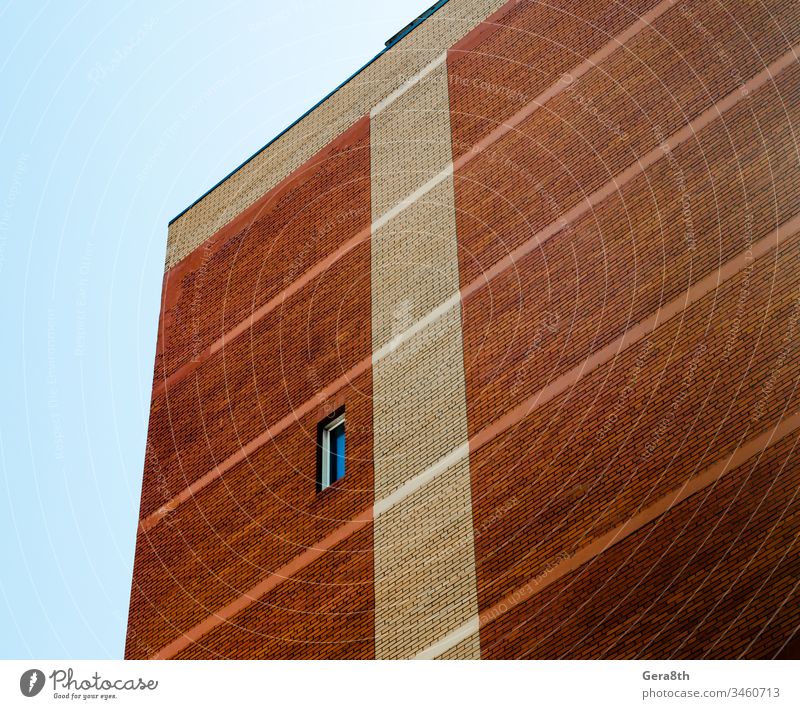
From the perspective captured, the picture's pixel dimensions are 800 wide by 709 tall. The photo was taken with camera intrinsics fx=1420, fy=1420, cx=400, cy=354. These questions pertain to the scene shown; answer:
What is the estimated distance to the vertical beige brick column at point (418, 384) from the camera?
16391 mm

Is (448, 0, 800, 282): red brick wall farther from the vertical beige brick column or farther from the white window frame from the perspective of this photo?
the white window frame

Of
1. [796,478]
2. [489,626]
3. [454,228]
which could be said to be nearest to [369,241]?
[454,228]

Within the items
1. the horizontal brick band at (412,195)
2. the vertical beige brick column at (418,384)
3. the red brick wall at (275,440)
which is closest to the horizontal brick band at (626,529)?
the vertical beige brick column at (418,384)

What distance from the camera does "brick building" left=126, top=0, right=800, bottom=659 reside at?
14.6 m

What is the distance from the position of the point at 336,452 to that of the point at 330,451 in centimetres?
10

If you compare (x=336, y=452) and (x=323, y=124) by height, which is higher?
(x=323, y=124)

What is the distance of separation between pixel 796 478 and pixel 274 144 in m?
12.3

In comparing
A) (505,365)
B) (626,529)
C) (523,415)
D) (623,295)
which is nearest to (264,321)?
(505,365)

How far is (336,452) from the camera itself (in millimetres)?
19094

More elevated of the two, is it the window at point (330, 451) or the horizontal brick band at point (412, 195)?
the horizontal brick band at point (412, 195)

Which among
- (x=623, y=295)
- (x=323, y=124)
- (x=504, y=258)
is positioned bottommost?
(x=623, y=295)

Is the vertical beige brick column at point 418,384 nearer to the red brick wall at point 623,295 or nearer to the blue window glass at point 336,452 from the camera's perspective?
the red brick wall at point 623,295

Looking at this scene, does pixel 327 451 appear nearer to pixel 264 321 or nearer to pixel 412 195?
pixel 264 321

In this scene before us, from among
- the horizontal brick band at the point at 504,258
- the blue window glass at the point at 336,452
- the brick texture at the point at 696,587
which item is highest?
the horizontal brick band at the point at 504,258
